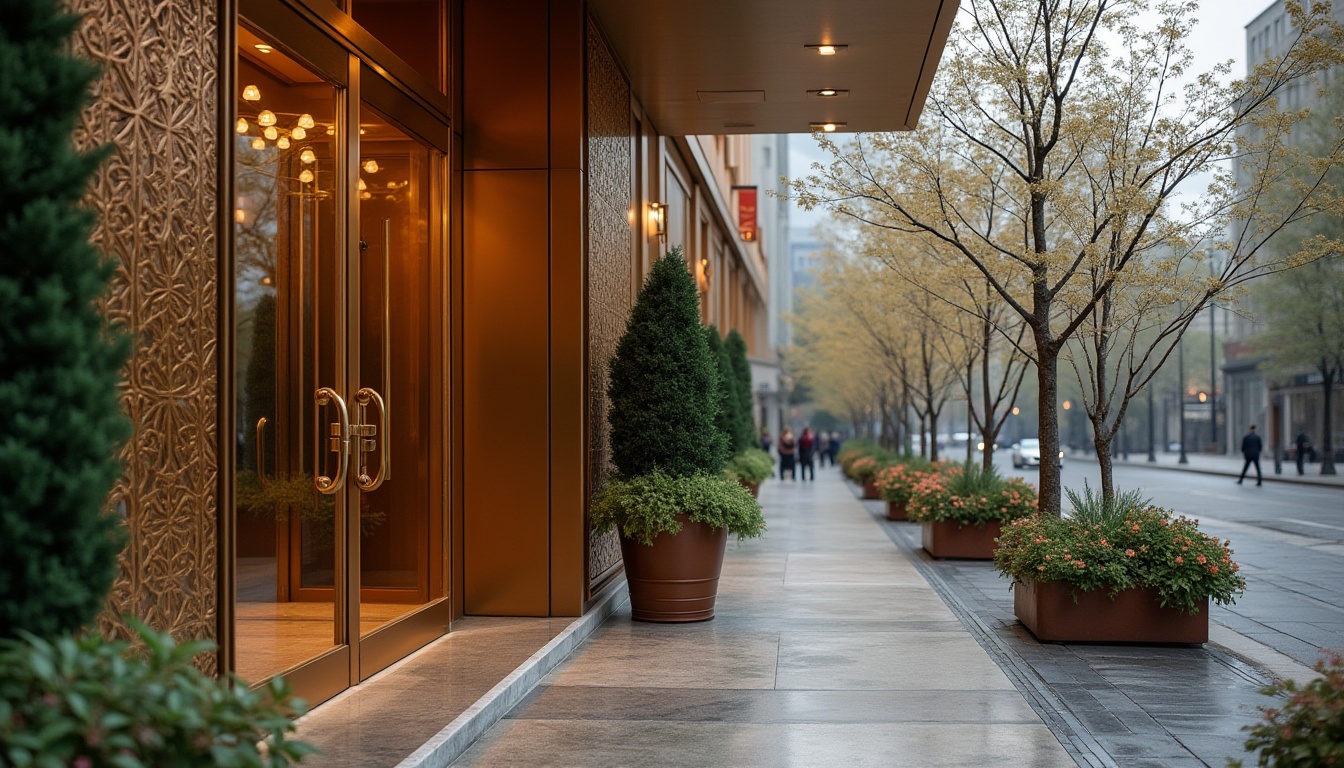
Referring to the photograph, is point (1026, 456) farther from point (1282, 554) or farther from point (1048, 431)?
point (1048, 431)

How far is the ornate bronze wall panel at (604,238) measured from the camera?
1017 cm

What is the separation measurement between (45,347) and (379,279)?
4.98 m

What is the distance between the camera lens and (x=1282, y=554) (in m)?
15.7

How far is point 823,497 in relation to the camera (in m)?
28.8

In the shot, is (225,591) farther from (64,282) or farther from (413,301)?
(413,301)

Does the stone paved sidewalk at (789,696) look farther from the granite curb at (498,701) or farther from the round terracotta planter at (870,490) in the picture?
the round terracotta planter at (870,490)

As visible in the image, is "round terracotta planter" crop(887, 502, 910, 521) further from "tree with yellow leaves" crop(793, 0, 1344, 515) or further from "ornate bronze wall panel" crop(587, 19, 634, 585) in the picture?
"ornate bronze wall panel" crop(587, 19, 634, 585)

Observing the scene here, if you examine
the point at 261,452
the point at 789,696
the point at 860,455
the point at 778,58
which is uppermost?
the point at 778,58

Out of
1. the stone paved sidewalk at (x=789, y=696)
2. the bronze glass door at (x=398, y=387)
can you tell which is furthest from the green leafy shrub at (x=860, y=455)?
the bronze glass door at (x=398, y=387)

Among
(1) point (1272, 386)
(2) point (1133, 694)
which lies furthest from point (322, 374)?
(1) point (1272, 386)

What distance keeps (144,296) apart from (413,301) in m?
3.97

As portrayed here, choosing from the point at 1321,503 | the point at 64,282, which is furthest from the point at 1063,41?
the point at 1321,503

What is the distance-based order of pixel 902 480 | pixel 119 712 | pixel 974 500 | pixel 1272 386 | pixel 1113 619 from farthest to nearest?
pixel 1272 386 < pixel 902 480 < pixel 974 500 < pixel 1113 619 < pixel 119 712

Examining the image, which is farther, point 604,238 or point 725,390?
point 725,390
